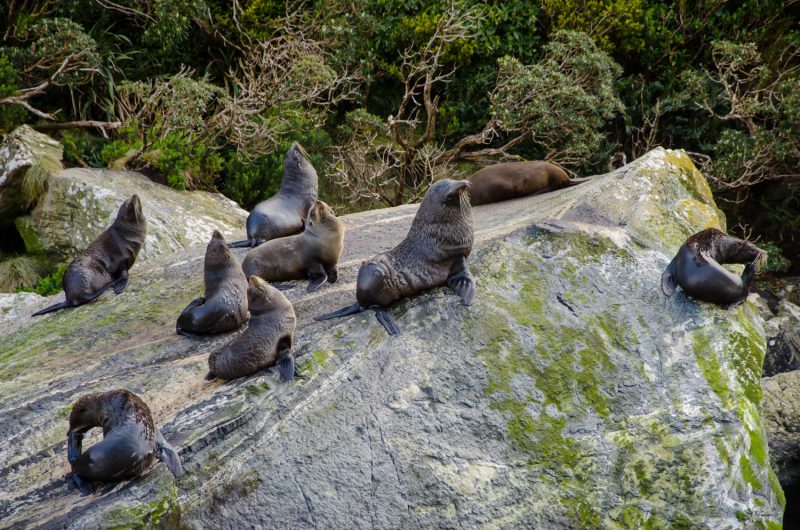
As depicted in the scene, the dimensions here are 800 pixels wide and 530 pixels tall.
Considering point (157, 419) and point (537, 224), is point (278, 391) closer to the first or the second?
point (157, 419)

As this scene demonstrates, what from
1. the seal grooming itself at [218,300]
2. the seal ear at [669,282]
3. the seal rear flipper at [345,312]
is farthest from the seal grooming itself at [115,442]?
the seal ear at [669,282]

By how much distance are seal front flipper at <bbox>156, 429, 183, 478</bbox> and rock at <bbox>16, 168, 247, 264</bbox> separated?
5.62 meters

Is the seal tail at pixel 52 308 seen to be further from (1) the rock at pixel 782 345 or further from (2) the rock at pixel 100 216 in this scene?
(1) the rock at pixel 782 345

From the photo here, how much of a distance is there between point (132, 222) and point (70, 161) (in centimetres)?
479

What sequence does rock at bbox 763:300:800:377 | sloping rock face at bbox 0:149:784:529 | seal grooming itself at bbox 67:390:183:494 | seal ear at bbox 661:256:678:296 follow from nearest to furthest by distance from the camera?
seal grooming itself at bbox 67:390:183:494
sloping rock face at bbox 0:149:784:529
seal ear at bbox 661:256:678:296
rock at bbox 763:300:800:377

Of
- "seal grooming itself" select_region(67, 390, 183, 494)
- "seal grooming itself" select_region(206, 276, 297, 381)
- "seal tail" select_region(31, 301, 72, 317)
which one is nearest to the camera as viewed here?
"seal grooming itself" select_region(67, 390, 183, 494)

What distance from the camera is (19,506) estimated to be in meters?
4.00

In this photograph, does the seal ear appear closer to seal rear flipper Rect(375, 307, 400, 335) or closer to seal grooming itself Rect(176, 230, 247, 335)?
seal rear flipper Rect(375, 307, 400, 335)

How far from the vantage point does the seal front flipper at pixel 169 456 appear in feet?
13.2

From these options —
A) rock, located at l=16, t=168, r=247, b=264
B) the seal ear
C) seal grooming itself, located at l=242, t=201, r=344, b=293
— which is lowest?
rock, located at l=16, t=168, r=247, b=264

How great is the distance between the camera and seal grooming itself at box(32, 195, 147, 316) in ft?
21.1

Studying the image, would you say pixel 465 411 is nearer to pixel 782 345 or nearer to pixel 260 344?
pixel 260 344

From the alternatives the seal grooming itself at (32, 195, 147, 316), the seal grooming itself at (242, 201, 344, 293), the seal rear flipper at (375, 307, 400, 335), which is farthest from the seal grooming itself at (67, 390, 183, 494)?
the seal grooming itself at (32, 195, 147, 316)

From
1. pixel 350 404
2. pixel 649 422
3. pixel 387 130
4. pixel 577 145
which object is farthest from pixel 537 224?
pixel 387 130
